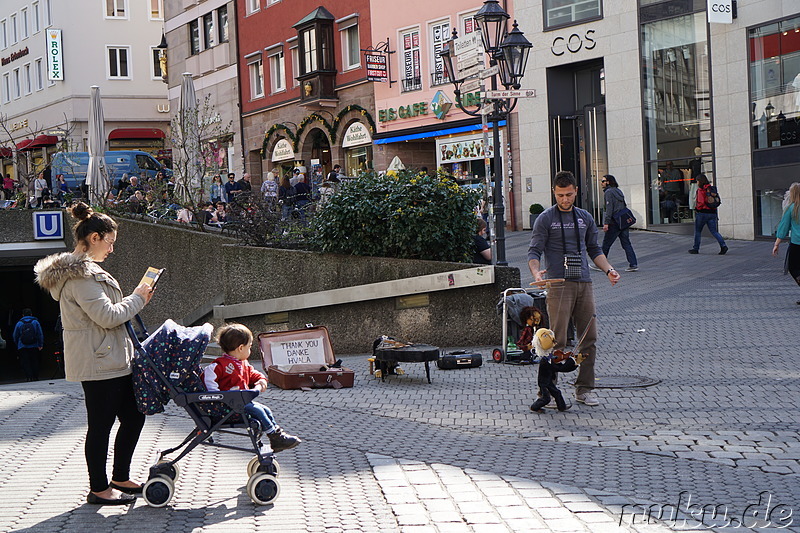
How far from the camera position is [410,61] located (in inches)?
1282

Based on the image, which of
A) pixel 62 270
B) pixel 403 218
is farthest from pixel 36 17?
pixel 62 270

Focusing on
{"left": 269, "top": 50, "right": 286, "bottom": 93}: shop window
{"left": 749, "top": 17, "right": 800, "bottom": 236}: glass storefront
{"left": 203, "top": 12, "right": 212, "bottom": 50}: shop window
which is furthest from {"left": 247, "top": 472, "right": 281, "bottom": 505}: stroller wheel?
{"left": 203, "top": 12, "right": 212, "bottom": 50}: shop window

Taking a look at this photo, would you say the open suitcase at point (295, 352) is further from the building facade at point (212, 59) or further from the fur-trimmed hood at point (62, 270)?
the building facade at point (212, 59)

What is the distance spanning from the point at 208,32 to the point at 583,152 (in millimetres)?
22738

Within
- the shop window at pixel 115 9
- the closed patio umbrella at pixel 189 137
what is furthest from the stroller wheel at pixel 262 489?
the shop window at pixel 115 9

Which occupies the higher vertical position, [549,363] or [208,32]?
[208,32]

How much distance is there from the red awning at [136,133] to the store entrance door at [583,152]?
101 feet

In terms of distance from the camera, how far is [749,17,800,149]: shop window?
22.5m

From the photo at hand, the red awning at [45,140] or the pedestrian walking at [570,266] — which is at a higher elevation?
the red awning at [45,140]

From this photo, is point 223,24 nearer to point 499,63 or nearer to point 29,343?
point 29,343

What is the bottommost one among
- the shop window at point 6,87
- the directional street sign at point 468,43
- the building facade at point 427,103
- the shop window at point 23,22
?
the directional street sign at point 468,43

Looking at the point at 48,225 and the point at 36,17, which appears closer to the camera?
the point at 48,225

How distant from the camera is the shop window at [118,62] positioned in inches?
2153

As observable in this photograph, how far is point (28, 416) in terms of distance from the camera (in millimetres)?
8945
